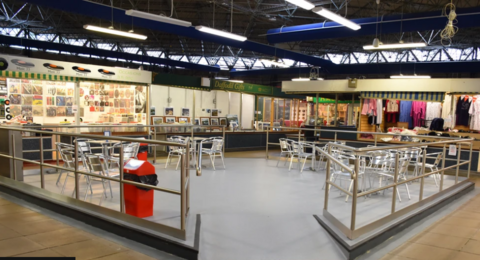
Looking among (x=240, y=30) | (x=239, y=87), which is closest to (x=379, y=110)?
(x=239, y=87)

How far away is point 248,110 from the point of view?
15.1 m

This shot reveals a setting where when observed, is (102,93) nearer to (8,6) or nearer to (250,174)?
(250,174)

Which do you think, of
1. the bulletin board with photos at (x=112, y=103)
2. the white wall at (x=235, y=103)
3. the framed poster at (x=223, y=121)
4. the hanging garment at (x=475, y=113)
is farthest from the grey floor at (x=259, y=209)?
the white wall at (x=235, y=103)

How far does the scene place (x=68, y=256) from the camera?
9.66 ft

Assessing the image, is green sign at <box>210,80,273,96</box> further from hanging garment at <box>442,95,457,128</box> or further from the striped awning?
hanging garment at <box>442,95,457,128</box>

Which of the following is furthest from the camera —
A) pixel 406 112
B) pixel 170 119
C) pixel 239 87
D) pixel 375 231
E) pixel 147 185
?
pixel 239 87

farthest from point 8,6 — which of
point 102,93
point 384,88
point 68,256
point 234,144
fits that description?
point 384,88

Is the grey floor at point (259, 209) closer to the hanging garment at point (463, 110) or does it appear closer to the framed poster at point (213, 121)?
the hanging garment at point (463, 110)

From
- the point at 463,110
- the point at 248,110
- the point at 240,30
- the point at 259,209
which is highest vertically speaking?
the point at 240,30

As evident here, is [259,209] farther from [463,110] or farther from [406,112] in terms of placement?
[406,112]

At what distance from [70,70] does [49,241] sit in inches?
247

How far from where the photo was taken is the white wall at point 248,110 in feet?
48.5

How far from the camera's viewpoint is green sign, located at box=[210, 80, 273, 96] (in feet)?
42.1

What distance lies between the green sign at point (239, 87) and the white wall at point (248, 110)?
0.41 metres
